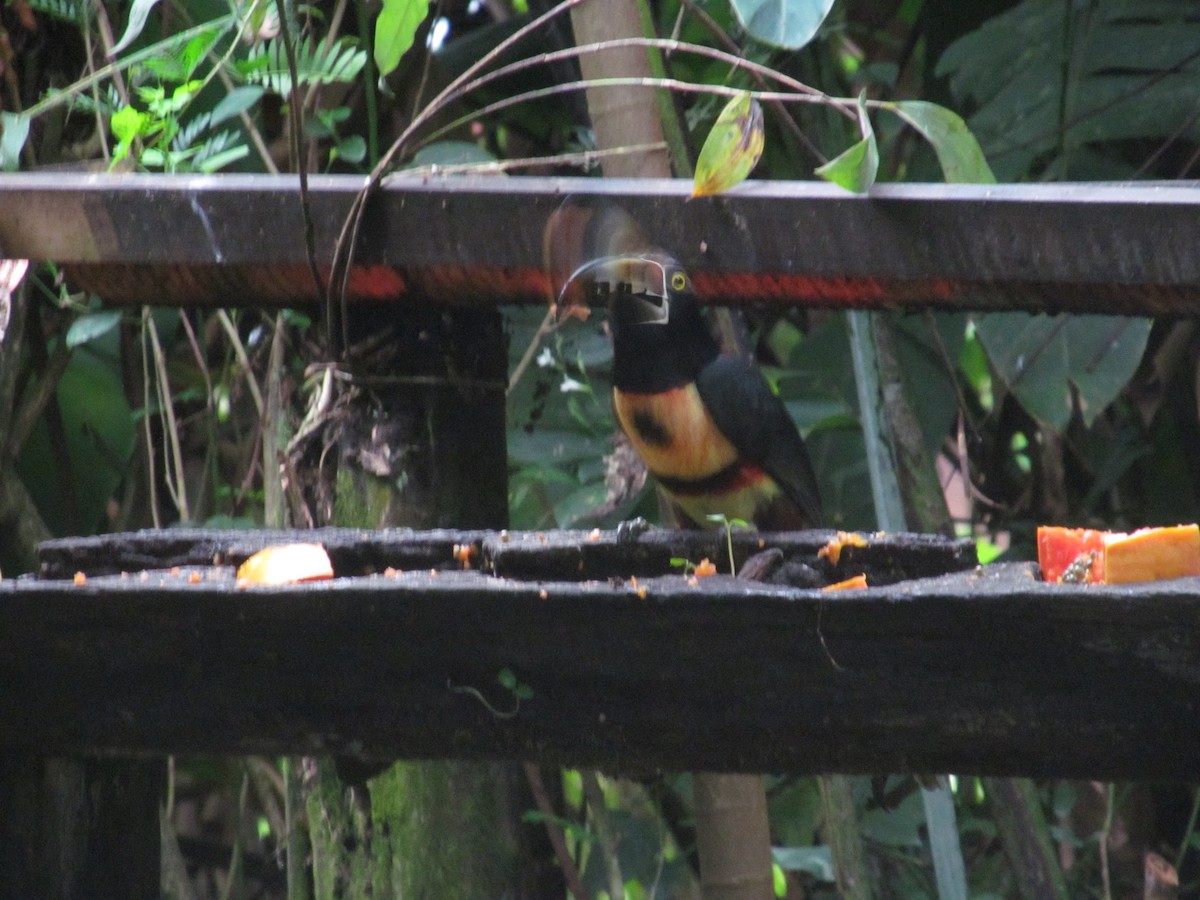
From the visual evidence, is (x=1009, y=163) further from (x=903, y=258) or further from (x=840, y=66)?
(x=903, y=258)

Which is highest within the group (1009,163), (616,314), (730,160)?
(1009,163)

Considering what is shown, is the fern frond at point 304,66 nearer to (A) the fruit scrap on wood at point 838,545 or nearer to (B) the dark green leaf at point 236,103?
(B) the dark green leaf at point 236,103

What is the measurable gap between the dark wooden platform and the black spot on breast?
121 centimetres

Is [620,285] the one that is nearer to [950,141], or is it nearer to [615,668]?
[950,141]

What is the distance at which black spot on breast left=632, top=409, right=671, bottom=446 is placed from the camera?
2584 millimetres

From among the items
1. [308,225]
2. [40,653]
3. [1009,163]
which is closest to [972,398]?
[1009,163]

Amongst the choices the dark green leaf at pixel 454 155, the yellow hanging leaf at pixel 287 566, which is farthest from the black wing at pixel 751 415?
the yellow hanging leaf at pixel 287 566

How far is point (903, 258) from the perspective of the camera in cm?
161

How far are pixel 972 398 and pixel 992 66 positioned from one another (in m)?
0.91

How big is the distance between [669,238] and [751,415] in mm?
941

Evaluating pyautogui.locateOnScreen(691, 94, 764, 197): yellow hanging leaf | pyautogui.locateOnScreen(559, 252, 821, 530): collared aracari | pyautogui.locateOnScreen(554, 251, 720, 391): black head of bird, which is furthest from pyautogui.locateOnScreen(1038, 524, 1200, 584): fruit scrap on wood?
pyautogui.locateOnScreen(559, 252, 821, 530): collared aracari

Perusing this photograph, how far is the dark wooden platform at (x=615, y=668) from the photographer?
1.11 metres

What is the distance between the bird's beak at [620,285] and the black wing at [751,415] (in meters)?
0.23

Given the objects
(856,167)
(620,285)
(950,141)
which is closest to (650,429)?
(620,285)
